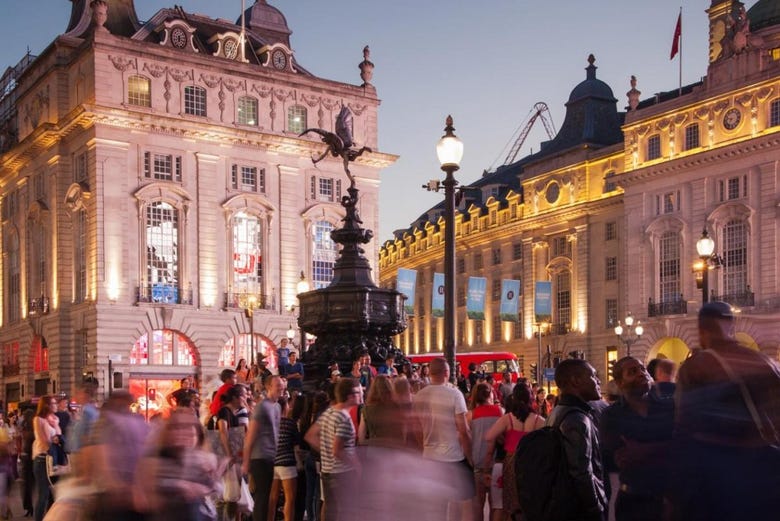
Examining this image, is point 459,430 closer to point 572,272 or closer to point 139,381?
point 139,381

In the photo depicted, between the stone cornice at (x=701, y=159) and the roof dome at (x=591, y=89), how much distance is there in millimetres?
12851

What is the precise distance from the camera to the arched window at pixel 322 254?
60344mm

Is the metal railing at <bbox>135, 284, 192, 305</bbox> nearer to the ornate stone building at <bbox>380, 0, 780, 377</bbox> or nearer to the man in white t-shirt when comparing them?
the ornate stone building at <bbox>380, 0, 780, 377</bbox>

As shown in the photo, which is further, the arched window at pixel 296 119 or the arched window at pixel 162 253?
the arched window at pixel 296 119

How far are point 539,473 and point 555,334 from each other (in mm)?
65162

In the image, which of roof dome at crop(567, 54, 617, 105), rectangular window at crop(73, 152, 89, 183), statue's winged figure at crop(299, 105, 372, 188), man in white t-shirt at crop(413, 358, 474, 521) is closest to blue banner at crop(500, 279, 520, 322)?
rectangular window at crop(73, 152, 89, 183)

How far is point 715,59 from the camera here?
204 feet

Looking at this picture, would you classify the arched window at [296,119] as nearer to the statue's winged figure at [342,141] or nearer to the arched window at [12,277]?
the arched window at [12,277]

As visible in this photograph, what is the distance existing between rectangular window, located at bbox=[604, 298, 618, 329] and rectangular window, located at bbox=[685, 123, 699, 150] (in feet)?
38.9

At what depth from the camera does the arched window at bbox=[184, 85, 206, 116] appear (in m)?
56.3

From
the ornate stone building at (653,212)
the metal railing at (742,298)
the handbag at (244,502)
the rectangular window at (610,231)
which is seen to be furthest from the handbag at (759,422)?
the rectangular window at (610,231)

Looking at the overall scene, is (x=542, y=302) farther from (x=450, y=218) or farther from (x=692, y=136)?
(x=450, y=218)

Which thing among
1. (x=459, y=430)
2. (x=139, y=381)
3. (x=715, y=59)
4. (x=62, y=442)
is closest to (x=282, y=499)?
(x=62, y=442)

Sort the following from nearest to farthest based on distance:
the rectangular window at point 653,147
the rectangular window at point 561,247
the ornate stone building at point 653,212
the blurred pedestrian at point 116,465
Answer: the blurred pedestrian at point 116,465 < the ornate stone building at point 653,212 < the rectangular window at point 653,147 < the rectangular window at point 561,247
